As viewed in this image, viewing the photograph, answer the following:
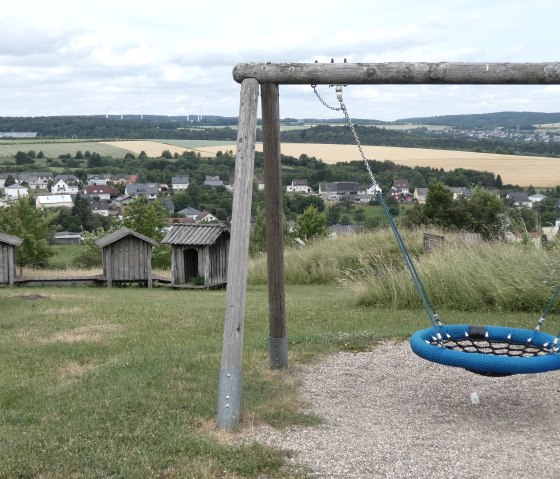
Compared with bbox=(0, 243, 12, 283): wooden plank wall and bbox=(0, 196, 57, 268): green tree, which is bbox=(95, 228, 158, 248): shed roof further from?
bbox=(0, 196, 57, 268): green tree

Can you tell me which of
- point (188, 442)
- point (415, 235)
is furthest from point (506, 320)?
point (415, 235)

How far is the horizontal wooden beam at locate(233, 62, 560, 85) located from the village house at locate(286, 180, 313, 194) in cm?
2194

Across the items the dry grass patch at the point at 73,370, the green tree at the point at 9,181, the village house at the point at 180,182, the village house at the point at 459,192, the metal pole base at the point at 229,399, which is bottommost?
the green tree at the point at 9,181

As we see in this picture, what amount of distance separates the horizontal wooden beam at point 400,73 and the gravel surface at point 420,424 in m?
2.52

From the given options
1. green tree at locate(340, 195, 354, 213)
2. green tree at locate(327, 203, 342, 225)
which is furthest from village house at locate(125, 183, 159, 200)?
green tree at locate(340, 195, 354, 213)

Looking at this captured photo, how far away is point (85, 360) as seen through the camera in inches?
324

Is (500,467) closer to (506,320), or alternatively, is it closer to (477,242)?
(506,320)

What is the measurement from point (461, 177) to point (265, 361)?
21.1 m

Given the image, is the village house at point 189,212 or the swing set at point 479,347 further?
the village house at point 189,212

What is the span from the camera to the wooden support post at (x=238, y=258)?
5.72 meters

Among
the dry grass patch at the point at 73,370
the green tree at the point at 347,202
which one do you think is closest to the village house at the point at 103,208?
the green tree at the point at 347,202

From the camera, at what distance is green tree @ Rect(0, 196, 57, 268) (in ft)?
97.4

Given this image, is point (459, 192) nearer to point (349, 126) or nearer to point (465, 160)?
point (465, 160)

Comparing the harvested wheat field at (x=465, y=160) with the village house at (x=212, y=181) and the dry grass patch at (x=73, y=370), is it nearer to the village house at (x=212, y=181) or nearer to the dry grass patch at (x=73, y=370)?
the dry grass patch at (x=73, y=370)
